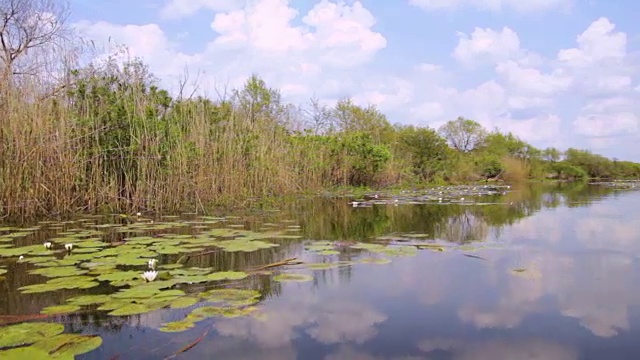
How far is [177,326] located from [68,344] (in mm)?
510

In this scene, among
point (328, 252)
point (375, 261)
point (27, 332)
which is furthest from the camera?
point (328, 252)

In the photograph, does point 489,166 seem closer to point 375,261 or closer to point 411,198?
point 411,198

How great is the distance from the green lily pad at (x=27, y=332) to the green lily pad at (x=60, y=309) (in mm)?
191

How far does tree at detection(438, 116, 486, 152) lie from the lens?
36938mm

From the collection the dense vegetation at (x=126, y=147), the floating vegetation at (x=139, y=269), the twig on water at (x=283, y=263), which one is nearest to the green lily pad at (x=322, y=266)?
the floating vegetation at (x=139, y=269)

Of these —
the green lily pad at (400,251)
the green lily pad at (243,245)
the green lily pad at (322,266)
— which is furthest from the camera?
the green lily pad at (243,245)

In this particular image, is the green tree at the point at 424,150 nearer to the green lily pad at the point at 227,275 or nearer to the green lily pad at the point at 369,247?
the green lily pad at the point at 369,247

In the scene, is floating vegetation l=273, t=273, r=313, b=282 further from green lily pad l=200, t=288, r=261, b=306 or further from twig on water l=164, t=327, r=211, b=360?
twig on water l=164, t=327, r=211, b=360

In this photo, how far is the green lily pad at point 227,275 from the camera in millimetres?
3475

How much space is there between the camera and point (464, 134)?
37156 mm

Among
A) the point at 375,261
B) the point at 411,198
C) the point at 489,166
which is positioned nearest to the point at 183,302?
the point at 375,261

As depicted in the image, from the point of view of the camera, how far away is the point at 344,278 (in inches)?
142

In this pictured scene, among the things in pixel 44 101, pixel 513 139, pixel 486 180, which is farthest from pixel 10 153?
pixel 513 139

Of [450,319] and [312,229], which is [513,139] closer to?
[312,229]
